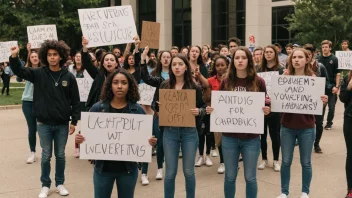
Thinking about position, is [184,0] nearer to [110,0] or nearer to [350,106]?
[110,0]

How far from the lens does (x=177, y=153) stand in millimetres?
4863

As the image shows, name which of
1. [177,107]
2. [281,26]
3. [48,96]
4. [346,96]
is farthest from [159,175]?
[281,26]

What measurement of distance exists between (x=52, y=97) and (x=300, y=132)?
323 centimetres

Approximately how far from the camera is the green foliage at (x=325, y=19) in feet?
80.2

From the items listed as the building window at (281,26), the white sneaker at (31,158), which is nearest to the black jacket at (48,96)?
the white sneaker at (31,158)

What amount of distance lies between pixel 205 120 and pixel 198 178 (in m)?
1.11

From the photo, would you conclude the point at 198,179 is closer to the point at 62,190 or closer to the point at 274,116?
the point at 274,116

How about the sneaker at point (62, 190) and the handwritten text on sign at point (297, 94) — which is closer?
the handwritten text on sign at point (297, 94)

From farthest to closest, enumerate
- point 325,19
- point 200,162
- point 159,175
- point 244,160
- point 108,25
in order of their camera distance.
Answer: point 325,19
point 200,162
point 108,25
point 159,175
point 244,160

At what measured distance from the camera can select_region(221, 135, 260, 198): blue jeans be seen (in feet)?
15.0

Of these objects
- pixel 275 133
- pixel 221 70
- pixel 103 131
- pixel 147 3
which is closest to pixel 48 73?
pixel 103 131

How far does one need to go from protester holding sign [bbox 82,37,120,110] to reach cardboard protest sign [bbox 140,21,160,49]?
1.04 metres

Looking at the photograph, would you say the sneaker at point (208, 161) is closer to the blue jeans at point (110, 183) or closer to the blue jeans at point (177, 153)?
the blue jeans at point (177, 153)

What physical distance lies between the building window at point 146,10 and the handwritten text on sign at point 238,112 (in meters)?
38.4
